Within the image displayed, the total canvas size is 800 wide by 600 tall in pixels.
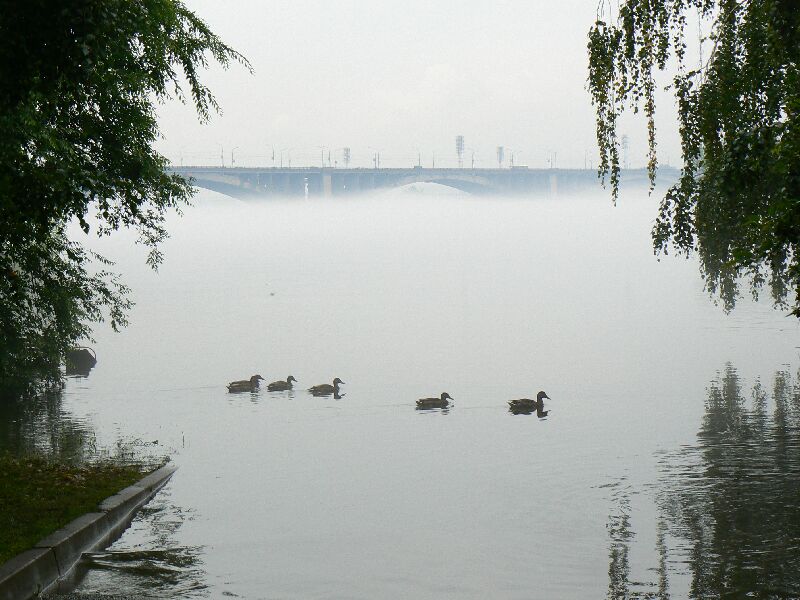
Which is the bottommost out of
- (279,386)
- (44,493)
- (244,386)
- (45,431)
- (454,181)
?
(279,386)

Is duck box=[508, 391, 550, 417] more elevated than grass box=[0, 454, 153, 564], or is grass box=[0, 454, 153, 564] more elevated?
grass box=[0, 454, 153, 564]

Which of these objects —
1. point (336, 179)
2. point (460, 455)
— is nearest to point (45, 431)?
point (460, 455)

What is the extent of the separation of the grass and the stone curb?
141 mm

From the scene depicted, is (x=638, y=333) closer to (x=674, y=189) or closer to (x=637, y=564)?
(x=674, y=189)

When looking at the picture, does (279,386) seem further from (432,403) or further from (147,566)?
(147,566)

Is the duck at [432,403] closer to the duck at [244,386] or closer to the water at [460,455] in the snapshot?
the water at [460,455]

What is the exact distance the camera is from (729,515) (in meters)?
17.2

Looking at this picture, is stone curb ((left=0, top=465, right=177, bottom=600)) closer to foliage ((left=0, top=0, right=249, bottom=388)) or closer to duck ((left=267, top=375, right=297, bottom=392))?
foliage ((left=0, top=0, right=249, bottom=388))

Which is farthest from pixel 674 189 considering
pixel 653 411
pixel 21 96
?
pixel 653 411

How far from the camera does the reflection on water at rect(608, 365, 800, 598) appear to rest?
1321 centimetres

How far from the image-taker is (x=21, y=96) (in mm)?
10789

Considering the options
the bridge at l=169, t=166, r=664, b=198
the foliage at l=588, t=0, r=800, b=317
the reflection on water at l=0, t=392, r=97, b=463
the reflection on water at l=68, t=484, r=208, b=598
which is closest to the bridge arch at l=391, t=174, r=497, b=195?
the bridge at l=169, t=166, r=664, b=198

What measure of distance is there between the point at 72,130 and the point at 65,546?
6845 mm

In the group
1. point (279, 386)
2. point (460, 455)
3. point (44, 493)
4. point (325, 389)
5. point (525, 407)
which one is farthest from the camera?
point (279, 386)
